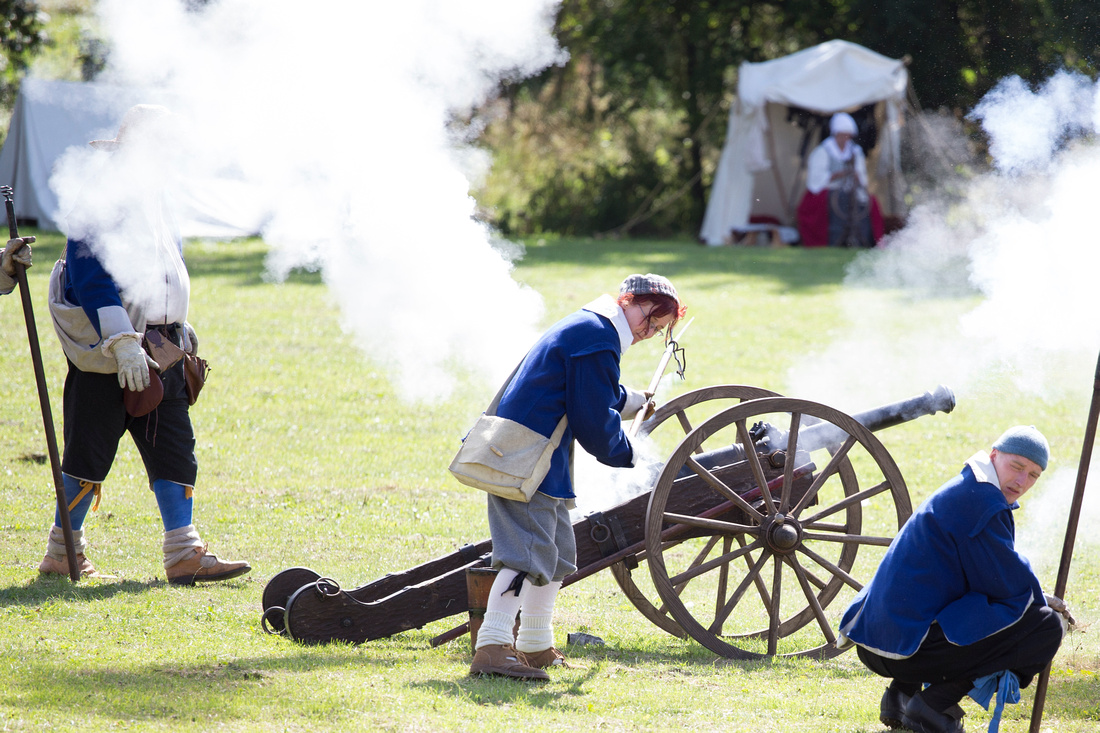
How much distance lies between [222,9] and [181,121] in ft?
4.06

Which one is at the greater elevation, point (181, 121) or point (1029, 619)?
point (181, 121)

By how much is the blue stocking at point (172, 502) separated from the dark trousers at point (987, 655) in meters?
2.89

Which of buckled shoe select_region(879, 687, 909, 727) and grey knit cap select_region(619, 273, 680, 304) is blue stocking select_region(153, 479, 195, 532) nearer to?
grey knit cap select_region(619, 273, 680, 304)

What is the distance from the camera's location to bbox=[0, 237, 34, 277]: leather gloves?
4551 millimetres

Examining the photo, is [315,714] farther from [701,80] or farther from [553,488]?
[701,80]

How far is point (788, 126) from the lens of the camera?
736 inches

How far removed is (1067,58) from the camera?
525 inches

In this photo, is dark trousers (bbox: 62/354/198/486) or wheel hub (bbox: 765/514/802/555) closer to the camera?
wheel hub (bbox: 765/514/802/555)

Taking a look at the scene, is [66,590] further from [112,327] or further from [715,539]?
[715,539]

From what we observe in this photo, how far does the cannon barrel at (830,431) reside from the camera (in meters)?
4.52

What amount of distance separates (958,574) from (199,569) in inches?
118

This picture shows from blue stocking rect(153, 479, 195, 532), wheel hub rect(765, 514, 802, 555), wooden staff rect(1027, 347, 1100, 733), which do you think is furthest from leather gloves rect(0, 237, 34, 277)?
wooden staff rect(1027, 347, 1100, 733)

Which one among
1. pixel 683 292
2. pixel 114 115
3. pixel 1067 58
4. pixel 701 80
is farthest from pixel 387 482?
pixel 701 80

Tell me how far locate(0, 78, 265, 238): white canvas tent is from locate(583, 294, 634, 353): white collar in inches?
511
